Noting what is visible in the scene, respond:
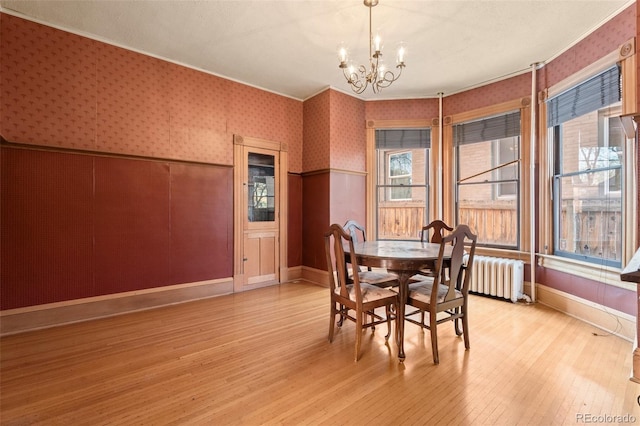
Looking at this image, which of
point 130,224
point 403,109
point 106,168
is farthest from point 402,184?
point 106,168

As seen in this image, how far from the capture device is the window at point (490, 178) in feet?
13.9

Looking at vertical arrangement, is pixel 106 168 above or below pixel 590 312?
above

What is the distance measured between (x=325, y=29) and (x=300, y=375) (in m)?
3.27

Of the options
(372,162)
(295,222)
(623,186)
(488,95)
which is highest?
(488,95)

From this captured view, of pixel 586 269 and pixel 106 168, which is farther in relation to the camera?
pixel 106 168

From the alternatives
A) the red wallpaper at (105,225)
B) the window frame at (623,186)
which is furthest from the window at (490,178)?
the red wallpaper at (105,225)

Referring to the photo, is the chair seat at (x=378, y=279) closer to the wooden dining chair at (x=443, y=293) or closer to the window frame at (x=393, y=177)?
the wooden dining chair at (x=443, y=293)

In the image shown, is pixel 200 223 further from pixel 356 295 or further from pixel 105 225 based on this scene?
pixel 356 295

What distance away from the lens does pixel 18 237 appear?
2912 mm

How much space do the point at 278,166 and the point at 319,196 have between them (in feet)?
2.73

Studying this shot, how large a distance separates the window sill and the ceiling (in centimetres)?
246

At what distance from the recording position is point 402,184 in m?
5.15

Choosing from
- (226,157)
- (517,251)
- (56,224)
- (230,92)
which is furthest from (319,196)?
(56,224)

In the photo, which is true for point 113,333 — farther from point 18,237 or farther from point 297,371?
point 297,371
